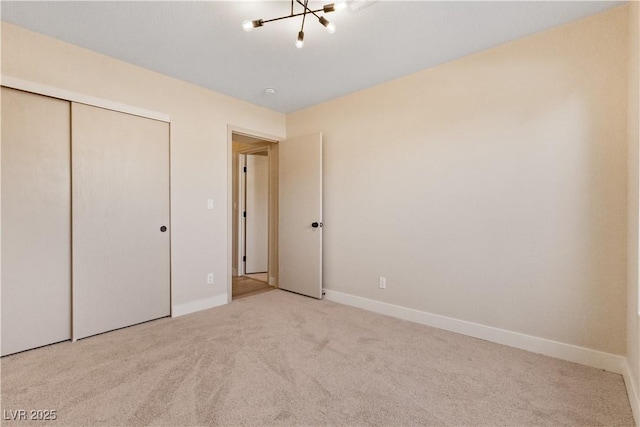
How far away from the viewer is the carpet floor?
5.09 feet

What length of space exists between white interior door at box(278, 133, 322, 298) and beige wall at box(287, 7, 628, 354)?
488 mm

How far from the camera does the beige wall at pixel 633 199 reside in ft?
5.37

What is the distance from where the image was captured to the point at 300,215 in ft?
12.6

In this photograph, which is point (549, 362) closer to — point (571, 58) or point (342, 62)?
point (571, 58)

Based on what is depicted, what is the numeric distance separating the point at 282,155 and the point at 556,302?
132 inches

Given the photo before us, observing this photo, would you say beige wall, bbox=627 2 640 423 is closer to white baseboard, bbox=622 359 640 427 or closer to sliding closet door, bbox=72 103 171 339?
white baseboard, bbox=622 359 640 427

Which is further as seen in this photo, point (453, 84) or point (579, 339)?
point (453, 84)

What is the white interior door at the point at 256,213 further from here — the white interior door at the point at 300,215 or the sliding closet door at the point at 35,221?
the sliding closet door at the point at 35,221

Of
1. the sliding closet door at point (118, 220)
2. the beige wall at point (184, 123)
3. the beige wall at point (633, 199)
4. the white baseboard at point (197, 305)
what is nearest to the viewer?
the beige wall at point (633, 199)

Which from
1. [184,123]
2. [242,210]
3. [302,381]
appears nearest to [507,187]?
[302,381]

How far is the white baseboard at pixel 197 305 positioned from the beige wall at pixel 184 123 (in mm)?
25

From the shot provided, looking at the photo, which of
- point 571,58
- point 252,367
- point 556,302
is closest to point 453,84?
point 571,58

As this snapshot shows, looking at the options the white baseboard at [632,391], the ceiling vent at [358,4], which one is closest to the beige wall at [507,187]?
the white baseboard at [632,391]

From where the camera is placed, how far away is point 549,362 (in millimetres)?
2098
